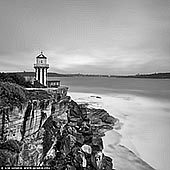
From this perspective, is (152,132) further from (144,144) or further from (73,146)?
(73,146)

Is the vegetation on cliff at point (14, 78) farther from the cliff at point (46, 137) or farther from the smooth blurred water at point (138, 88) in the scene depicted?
the smooth blurred water at point (138, 88)

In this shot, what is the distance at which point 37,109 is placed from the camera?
8.80 ft


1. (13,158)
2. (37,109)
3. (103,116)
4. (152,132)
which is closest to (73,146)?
(37,109)

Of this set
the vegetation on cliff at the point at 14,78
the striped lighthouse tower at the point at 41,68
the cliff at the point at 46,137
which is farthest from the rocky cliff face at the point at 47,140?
the striped lighthouse tower at the point at 41,68

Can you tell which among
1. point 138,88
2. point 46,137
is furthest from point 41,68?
point 138,88

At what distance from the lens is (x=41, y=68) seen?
13.8 feet

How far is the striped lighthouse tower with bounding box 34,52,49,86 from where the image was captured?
4094mm

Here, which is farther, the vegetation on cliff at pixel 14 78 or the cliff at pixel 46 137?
the vegetation on cliff at pixel 14 78

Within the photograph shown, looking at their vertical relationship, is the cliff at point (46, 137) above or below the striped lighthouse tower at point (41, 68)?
below

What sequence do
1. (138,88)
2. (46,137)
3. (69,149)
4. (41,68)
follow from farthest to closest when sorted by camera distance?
(138,88) < (41,68) < (69,149) < (46,137)

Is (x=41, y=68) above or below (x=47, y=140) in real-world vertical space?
above

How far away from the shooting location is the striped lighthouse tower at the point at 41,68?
4.09 metres

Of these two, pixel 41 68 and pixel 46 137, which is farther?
pixel 41 68

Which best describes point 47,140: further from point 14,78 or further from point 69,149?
point 14,78
